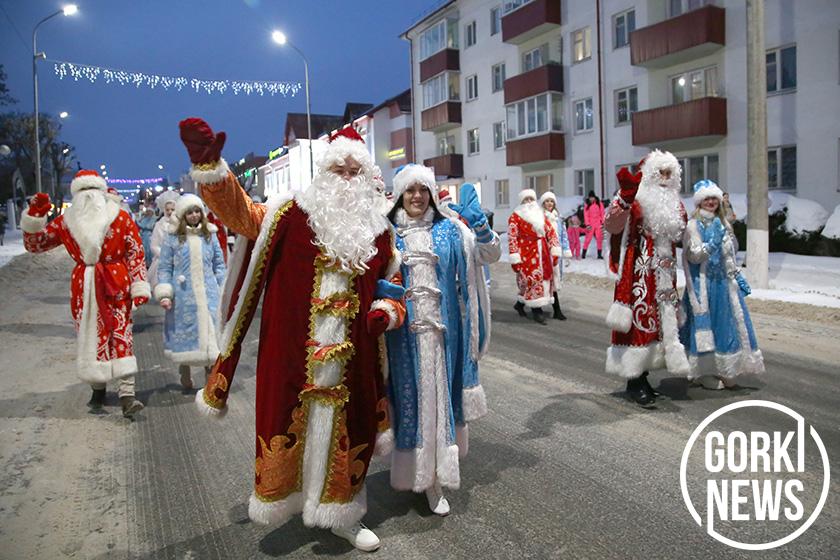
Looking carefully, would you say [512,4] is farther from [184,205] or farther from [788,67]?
[184,205]

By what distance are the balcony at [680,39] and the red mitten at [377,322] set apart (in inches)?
794

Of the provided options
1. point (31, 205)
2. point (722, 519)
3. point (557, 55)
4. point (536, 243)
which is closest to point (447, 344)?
point (722, 519)

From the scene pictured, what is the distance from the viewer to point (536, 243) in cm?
1024

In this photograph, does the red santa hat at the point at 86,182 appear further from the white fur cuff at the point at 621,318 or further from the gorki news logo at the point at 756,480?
the gorki news logo at the point at 756,480

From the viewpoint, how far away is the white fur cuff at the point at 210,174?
3.02 m

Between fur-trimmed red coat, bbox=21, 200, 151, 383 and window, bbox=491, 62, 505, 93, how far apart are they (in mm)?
27797

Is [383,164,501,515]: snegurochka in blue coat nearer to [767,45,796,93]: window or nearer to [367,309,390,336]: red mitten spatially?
[367,309,390,336]: red mitten

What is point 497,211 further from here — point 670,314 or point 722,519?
point 722,519

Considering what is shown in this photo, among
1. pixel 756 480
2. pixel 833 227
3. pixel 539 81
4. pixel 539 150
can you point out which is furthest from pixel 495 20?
pixel 756 480

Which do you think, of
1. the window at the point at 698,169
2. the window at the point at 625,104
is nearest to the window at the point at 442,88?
the window at the point at 625,104

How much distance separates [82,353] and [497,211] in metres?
27.4

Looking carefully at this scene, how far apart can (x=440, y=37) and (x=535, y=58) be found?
26.0 ft

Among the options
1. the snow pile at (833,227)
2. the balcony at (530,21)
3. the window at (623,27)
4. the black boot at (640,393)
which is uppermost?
the balcony at (530,21)

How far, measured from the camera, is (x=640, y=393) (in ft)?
18.7
